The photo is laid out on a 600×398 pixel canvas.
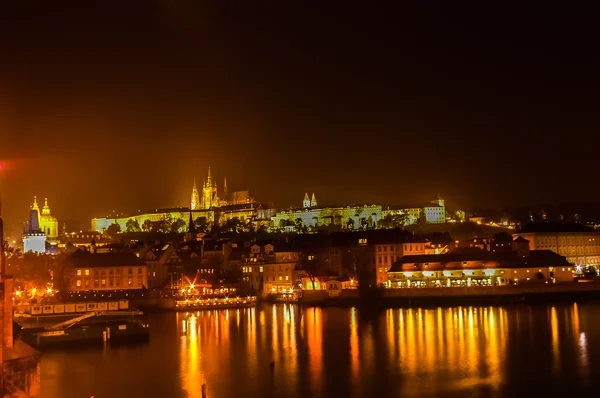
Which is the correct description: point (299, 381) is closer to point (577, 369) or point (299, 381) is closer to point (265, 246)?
point (577, 369)

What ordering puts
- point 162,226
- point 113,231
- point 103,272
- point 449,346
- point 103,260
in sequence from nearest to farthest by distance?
point 449,346 < point 103,272 < point 103,260 < point 162,226 < point 113,231

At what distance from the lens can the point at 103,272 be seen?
39562 millimetres

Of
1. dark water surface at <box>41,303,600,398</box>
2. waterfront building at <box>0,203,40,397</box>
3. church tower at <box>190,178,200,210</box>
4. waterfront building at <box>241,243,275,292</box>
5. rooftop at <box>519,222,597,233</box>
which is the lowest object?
dark water surface at <box>41,303,600,398</box>

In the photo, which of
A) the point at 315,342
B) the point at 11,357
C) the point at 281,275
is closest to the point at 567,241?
the point at 281,275

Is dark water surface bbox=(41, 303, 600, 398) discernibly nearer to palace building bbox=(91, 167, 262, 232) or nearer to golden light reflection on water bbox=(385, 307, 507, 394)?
golden light reflection on water bbox=(385, 307, 507, 394)

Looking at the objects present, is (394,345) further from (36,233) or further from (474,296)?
(36,233)

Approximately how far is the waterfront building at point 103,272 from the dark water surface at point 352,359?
386 inches

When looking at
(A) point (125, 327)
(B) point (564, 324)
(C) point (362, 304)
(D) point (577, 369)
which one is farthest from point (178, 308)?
(D) point (577, 369)

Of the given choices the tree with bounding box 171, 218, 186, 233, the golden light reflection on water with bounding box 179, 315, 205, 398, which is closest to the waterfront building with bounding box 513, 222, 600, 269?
the golden light reflection on water with bounding box 179, 315, 205, 398

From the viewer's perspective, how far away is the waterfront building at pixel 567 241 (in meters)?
50.7

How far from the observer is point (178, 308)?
36125mm

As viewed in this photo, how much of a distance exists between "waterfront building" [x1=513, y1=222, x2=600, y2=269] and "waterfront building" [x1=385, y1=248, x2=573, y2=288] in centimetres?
1155

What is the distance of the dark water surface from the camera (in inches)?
698

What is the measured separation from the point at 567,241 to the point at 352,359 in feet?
112
